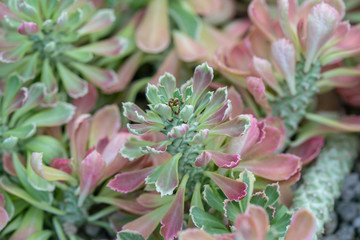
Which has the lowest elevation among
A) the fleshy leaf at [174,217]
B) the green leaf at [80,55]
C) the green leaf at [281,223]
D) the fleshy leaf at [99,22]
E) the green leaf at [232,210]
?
the green leaf at [281,223]

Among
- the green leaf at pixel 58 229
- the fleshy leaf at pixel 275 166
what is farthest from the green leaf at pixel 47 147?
the fleshy leaf at pixel 275 166

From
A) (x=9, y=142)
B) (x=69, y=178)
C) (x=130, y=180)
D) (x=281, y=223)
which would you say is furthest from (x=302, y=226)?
(x=9, y=142)

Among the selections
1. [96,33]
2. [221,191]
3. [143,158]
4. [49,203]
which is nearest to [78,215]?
[49,203]

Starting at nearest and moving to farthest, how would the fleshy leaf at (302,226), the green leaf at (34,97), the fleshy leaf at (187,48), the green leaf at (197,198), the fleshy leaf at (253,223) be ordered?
the fleshy leaf at (253,223)
the fleshy leaf at (302,226)
the green leaf at (197,198)
the green leaf at (34,97)
the fleshy leaf at (187,48)

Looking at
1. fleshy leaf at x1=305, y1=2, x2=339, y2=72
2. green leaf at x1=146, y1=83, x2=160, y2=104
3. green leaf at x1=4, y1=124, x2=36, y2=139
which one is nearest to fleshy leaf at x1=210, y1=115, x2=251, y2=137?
green leaf at x1=146, y1=83, x2=160, y2=104

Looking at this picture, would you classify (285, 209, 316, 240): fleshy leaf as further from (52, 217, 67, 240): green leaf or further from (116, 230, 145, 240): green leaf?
(52, 217, 67, 240): green leaf

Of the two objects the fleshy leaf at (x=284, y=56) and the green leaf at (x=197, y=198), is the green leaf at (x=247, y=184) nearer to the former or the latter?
the green leaf at (x=197, y=198)
